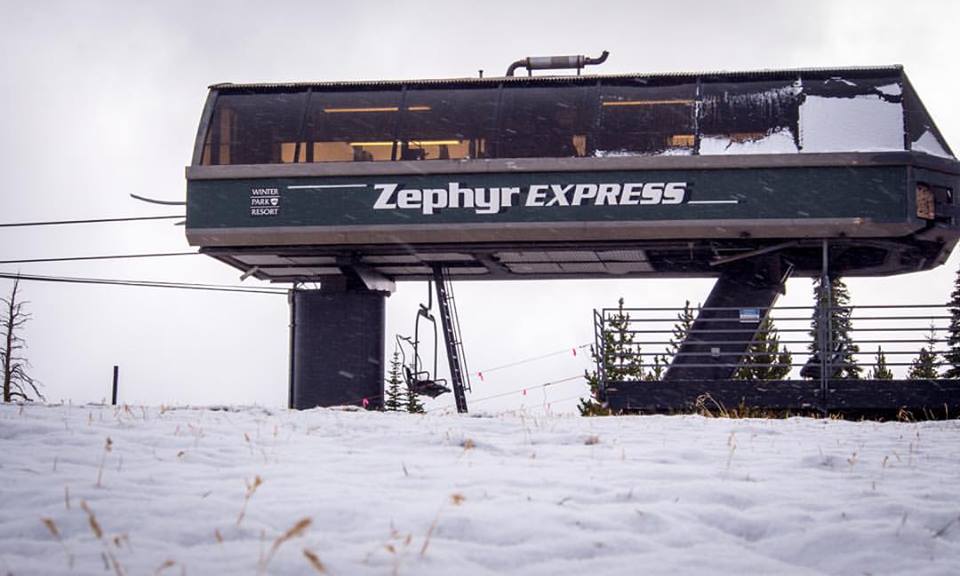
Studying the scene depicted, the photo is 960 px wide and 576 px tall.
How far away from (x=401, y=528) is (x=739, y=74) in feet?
42.9

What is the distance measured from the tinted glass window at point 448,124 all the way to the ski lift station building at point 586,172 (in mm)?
24

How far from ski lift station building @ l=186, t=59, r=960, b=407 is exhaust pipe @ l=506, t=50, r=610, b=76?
0.89 m

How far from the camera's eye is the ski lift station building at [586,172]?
1595cm

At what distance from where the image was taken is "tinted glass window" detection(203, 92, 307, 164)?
17.1 metres

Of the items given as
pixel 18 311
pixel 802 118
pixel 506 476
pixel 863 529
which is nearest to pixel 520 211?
pixel 802 118

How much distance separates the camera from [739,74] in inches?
648

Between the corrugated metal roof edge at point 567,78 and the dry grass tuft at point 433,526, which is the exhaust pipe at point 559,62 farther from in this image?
the dry grass tuft at point 433,526

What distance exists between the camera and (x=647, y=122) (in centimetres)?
1634

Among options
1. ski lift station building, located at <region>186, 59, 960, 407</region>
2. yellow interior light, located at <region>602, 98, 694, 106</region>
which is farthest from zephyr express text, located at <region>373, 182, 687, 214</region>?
yellow interior light, located at <region>602, 98, 694, 106</region>

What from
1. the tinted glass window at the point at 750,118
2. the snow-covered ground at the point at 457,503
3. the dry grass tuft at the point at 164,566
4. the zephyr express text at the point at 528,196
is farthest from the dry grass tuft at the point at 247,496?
the tinted glass window at the point at 750,118

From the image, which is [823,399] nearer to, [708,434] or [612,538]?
[708,434]

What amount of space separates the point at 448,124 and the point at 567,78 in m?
2.14

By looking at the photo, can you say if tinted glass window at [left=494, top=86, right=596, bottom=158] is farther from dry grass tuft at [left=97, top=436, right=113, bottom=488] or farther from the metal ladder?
dry grass tuft at [left=97, top=436, right=113, bottom=488]

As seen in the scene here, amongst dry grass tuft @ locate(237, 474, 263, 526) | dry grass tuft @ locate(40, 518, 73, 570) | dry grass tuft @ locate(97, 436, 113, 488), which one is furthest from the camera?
dry grass tuft @ locate(97, 436, 113, 488)
